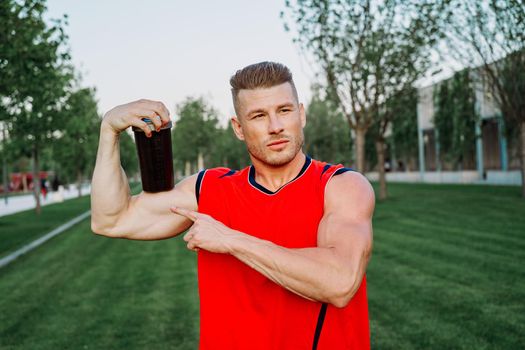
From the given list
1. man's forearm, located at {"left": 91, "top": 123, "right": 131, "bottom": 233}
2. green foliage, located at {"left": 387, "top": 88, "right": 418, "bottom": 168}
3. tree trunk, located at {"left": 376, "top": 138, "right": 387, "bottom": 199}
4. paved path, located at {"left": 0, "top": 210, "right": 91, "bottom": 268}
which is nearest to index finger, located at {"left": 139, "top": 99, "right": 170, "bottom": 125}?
man's forearm, located at {"left": 91, "top": 123, "right": 131, "bottom": 233}

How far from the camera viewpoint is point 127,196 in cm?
289

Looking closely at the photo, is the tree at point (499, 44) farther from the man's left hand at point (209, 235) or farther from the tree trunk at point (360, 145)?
the man's left hand at point (209, 235)

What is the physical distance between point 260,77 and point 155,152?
594 mm

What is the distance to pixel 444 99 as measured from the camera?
40.2 meters

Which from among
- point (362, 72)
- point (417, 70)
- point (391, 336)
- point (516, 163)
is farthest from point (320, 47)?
point (516, 163)

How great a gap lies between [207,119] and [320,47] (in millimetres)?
58121

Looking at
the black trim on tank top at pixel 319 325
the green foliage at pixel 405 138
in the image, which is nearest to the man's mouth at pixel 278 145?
Answer: the black trim on tank top at pixel 319 325

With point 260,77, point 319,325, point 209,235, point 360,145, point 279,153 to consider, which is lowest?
point 319,325

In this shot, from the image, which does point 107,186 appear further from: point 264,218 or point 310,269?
point 310,269

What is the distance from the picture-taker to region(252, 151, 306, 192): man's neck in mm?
2736

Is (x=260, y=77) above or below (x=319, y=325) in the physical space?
above

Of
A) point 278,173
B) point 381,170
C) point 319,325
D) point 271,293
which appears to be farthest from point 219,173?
point 381,170

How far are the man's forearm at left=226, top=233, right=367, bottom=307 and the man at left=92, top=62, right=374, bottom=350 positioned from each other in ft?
0.03

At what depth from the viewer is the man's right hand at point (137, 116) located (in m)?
2.55
